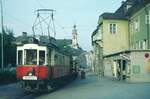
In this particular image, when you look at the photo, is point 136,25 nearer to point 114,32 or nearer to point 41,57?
point 114,32

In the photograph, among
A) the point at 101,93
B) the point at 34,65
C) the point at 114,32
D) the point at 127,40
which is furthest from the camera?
the point at 114,32

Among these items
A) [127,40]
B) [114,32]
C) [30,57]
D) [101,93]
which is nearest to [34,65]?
[30,57]

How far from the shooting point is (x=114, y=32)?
2817 inches

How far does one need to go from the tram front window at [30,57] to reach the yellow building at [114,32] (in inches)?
1742

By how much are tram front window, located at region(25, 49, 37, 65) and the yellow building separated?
1742 inches

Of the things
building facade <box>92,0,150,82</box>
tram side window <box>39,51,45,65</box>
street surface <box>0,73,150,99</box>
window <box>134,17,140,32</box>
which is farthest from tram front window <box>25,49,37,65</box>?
window <box>134,17,140,32</box>

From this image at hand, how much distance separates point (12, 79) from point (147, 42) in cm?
1818

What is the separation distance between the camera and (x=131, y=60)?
47.8 m

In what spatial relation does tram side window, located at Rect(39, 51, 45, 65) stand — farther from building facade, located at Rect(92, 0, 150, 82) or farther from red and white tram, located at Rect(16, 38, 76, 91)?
building facade, located at Rect(92, 0, 150, 82)

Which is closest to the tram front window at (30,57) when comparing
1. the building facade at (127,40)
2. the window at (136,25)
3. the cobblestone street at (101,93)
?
the cobblestone street at (101,93)

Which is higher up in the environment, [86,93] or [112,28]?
[112,28]

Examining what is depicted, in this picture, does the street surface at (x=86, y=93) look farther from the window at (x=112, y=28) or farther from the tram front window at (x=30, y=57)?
the window at (x=112, y=28)

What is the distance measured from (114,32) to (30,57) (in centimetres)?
4529

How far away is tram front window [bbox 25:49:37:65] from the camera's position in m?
27.0
